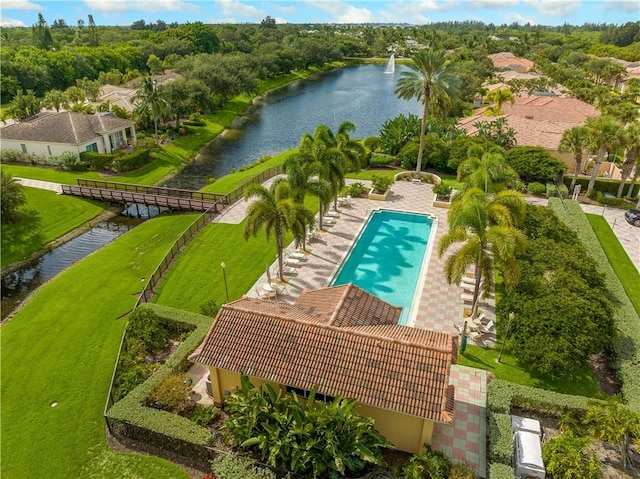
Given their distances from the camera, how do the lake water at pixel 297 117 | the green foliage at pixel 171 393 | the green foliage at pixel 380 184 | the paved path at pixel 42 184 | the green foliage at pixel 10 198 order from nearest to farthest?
the green foliage at pixel 171 393
the green foliage at pixel 10 198
the green foliage at pixel 380 184
the paved path at pixel 42 184
the lake water at pixel 297 117

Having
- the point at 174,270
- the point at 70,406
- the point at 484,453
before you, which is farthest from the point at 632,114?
the point at 70,406

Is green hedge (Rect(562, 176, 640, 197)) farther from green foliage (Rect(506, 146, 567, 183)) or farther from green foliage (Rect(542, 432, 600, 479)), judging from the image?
green foliage (Rect(542, 432, 600, 479))

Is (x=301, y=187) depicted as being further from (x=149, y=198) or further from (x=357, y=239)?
(x=149, y=198)

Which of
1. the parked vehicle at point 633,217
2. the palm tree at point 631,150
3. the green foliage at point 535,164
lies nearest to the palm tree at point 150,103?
the green foliage at point 535,164

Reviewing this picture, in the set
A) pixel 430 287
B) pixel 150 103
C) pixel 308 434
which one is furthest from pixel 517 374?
pixel 150 103

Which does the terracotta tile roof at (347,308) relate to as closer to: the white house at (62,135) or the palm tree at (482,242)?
the palm tree at (482,242)

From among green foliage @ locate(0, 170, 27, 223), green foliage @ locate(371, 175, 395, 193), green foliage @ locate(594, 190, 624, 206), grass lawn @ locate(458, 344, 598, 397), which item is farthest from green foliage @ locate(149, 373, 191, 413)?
green foliage @ locate(594, 190, 624, 206)

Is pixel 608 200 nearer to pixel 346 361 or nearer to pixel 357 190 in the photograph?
pixel 357 190
